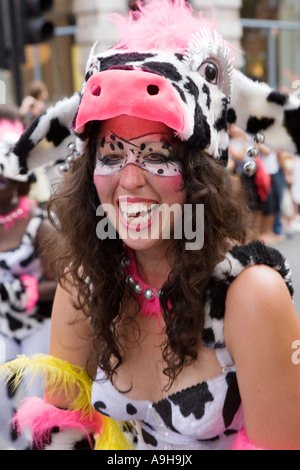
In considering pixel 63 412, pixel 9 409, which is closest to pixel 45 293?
pixel 9 409

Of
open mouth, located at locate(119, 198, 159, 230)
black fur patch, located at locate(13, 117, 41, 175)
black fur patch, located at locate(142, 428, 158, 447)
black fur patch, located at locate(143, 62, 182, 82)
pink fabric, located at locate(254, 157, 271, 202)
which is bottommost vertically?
pink fabric, located at locate(254, 157, 271, 202)

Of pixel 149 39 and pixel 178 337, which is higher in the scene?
pixel 149 39

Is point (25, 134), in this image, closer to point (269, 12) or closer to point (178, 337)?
point (178, 337)

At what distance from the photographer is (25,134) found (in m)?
1.81

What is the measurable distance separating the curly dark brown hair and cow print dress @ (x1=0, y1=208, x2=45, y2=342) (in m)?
1.33

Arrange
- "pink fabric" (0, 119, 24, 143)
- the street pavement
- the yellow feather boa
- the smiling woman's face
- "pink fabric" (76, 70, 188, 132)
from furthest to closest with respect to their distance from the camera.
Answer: the street pavement
"pink fabric" (0, 119, 24, 143)
the yellow feather boa
the smiling woman's face
"pink fabric" (76, 70, 188, 132)

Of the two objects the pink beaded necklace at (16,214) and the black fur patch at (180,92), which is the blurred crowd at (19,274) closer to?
the pink beaded necklace at (16,214)

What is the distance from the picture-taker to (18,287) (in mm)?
3111

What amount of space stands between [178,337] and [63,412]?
1.71 ft

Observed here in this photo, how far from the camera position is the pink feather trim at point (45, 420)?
1.83 m

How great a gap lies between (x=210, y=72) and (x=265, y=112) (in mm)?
266

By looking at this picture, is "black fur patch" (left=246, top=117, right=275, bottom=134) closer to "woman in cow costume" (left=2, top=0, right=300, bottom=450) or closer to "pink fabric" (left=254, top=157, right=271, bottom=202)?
"woman in cow costume" (left=2, top=0, right=300, bottom=450)

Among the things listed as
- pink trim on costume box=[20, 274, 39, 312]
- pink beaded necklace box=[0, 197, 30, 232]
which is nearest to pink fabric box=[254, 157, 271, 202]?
pink beaded necklace box=[0, 197, 30, 232]

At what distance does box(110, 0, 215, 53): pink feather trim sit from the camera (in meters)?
1.55
